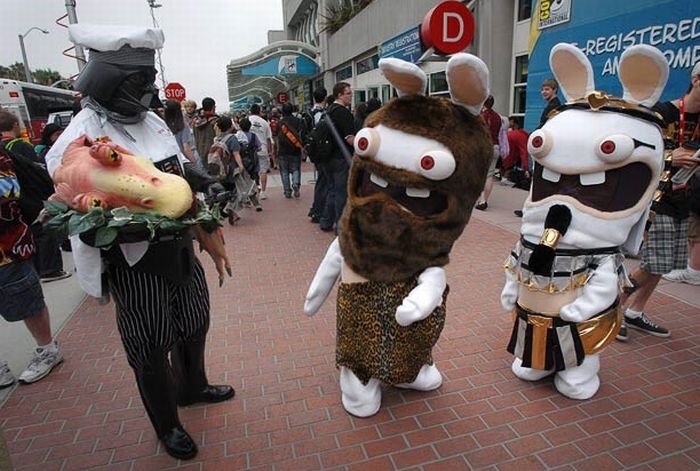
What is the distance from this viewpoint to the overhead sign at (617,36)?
5363 mm

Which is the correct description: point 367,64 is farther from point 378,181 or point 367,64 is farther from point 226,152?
point 378,181

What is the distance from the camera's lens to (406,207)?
83.5 inches

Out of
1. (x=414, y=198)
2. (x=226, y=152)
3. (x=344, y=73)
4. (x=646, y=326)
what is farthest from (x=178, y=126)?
(x=344, y=73)

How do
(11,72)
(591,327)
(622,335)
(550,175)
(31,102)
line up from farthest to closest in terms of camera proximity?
(11,72), (31,102), (622,335), (591,327), (550,175)

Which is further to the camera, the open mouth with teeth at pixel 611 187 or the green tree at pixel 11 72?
the green tree at pixel 11 72

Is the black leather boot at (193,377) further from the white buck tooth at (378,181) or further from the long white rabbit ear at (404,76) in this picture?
the long white rabbit ear at (404,76)

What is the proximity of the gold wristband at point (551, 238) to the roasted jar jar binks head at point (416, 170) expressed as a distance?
1.53 feet

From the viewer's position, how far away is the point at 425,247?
213cm

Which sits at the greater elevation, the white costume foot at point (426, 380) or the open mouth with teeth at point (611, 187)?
the open mouth with teeth at point (611, 187)

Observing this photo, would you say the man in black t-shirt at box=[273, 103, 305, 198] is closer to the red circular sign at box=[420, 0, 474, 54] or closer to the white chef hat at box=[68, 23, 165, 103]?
the red circular sign at box=[420, 0, 474, 54]

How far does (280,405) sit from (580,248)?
6.24ft

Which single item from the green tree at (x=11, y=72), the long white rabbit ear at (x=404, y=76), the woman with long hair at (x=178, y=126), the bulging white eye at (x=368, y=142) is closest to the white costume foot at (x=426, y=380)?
the bulging white eye at (x=368, y=142)

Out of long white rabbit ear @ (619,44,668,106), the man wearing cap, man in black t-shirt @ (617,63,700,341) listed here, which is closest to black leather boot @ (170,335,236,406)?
the man wearing cap

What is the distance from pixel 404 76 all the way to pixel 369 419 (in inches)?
72.2
